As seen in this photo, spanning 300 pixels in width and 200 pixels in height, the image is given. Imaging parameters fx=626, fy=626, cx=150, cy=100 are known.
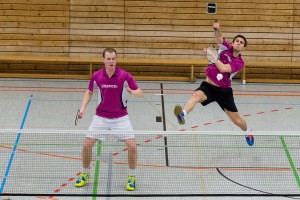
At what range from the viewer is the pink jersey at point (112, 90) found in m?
9.59

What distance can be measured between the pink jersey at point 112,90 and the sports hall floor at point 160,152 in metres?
0.55

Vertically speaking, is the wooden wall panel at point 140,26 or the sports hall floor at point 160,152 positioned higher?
the wooden wall panel at point 140,26


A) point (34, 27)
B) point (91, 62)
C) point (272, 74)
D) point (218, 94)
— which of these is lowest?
point (218, 94)

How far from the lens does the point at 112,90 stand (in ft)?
31.4

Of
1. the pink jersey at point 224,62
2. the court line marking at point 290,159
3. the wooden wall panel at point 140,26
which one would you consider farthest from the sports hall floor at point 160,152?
the wooden wall panel at point 140,26

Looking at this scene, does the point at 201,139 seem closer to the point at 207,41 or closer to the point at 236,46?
the point at 236,46

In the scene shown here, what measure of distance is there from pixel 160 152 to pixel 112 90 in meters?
1.98

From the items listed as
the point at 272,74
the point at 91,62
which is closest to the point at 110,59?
the point at 91,62

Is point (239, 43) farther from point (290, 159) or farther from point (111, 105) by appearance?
point (111, 105)

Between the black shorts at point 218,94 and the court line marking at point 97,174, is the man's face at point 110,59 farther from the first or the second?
the black shorts at point 218,94

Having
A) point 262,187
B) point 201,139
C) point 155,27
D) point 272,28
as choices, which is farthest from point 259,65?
point 262,187

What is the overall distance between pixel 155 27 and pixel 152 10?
1.46 feet

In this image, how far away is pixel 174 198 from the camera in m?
9.27

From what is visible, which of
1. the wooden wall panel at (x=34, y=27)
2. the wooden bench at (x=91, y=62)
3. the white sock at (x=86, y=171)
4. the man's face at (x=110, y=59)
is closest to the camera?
the man's face at (x=110, y=59)
